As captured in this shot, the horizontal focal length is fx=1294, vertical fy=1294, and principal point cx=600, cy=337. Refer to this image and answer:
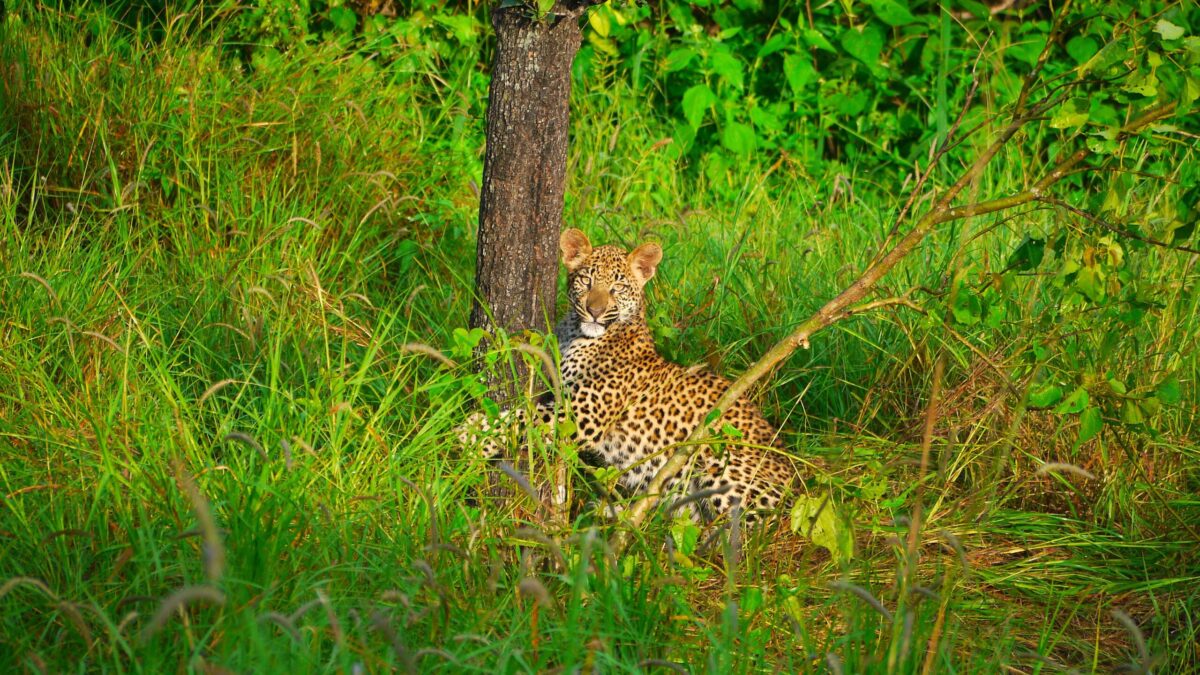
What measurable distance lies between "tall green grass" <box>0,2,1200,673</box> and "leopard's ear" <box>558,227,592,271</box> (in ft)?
1.63

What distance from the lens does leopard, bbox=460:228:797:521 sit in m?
5.07

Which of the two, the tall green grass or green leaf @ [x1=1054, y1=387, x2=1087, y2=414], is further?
green leaf @ [x1=1054, y1=387, x2=1087, y2=414]

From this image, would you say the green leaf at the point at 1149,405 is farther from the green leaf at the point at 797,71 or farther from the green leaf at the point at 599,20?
the green leaf at the point at 797,71

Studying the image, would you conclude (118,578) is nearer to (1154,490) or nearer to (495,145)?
(495,145)

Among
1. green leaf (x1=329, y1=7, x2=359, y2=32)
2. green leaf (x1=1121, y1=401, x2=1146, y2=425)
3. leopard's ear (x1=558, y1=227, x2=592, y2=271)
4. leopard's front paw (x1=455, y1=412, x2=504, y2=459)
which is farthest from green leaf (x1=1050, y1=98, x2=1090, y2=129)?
green leaf (x1=329, y1=7, x2=359, y2=32)

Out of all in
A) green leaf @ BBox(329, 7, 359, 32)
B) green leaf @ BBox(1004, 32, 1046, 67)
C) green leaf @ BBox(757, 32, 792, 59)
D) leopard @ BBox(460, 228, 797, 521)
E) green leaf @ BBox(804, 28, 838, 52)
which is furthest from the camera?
green leaf @ BBox(757, 32, 792, 59)

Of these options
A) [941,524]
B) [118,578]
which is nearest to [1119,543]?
[941,524]

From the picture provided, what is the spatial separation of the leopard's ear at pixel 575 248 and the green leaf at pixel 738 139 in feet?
8.49

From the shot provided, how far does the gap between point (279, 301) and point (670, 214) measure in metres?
2.65

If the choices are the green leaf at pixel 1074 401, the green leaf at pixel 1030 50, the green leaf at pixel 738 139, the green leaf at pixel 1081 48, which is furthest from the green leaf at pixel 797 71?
the green leaf at pixel 1074 401

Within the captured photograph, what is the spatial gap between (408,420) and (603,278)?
46.3 inches

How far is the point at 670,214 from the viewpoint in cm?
721

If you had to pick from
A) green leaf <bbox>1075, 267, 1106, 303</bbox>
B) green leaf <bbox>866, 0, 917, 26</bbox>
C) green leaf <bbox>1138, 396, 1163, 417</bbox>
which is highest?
green leaf <bbox>866, 0, 917, 26</bbox>

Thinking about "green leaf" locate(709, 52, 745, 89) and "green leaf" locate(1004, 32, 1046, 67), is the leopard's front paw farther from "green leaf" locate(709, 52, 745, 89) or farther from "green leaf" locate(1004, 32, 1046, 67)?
"green leaf" locate(1004, 32, 1046, 67)
